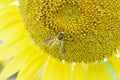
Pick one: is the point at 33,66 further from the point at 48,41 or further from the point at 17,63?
the point at 48,41

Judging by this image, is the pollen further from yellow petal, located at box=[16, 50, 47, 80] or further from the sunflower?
yellow petal, located at box=[16, 50, 47, 80]

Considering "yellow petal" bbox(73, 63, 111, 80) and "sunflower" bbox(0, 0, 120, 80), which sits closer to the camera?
"sunflower" bbox(0, 0, 120, 80)

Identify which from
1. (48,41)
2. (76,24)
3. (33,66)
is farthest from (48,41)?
(33,66)

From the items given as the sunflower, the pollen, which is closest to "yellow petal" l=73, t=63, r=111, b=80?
the sunflower

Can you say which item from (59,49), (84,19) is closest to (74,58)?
(59,49)

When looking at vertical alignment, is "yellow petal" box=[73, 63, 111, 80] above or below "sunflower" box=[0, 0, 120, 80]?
below

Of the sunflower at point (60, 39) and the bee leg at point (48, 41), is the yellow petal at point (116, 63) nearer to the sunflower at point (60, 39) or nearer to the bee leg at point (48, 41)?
the sunflower at point (60, 39)

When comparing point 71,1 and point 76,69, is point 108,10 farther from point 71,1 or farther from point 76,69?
point 76,69

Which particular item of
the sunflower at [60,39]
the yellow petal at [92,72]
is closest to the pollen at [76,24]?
the sunflower at [60,39]
